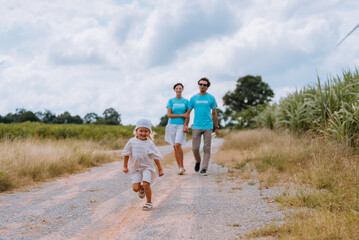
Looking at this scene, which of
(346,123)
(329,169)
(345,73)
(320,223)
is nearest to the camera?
(320,223)

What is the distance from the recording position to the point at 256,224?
3889 mm

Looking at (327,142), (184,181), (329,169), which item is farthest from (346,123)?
(184,181)

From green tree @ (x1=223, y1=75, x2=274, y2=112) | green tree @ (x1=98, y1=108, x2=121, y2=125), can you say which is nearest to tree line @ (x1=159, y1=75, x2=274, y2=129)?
green tree @ (x1=223, y1=75, x2=274, y2=112)

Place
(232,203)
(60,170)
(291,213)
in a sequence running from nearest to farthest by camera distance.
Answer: (291,213) → (232,203) → (60,170)

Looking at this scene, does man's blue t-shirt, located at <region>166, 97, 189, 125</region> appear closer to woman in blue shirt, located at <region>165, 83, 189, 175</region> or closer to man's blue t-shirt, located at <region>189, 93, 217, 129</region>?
woman in blue shirt, located at <region>165, 83, 189, 175</region>

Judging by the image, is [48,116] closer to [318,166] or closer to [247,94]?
[247,94]

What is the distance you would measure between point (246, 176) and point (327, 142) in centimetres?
247

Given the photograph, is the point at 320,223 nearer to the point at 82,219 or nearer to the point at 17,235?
the point at 82,219

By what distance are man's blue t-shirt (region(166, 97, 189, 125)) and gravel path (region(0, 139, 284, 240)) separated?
2.05 meters

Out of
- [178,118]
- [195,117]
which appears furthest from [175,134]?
[195,117]

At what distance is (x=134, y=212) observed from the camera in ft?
15.7

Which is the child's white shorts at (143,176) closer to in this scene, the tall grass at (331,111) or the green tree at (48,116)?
the tall grass at (331,111)

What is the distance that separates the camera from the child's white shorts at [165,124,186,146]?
343 inches

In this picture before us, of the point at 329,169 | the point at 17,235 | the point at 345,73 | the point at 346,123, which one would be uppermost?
the point at 345,73
